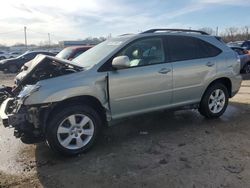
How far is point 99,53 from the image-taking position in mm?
5484

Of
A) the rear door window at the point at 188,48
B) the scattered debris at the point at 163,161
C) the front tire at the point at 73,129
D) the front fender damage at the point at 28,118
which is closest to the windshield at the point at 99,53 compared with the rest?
the front fender damage at the point at 28,118

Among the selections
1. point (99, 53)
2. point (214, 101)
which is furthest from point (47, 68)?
point (214, 101)

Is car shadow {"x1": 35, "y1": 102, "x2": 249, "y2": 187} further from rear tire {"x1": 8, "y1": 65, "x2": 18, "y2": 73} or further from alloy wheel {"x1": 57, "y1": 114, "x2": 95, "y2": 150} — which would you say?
rear tire {"x1": 8, "y1": 65, "x2": 18, "y2": 73}

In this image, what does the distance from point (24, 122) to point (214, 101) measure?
379 cm

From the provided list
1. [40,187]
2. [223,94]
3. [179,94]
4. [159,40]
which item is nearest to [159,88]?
[179,94]

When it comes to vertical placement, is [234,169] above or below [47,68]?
below

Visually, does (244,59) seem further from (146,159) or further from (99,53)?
(146,159)

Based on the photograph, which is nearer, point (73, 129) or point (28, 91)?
point (28, 91)

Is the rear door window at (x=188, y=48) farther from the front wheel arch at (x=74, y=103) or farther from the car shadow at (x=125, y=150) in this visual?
the front wheel arch at (x=74, y=103)

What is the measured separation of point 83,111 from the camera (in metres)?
4.78

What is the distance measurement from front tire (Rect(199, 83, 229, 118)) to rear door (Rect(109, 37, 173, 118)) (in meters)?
1.00

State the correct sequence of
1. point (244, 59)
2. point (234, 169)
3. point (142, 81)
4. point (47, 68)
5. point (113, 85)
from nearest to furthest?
1. point (234, 169)
2. point (47, 68)
3. point (113, 85)
4. point (142, 81)
5. point (244, 59)

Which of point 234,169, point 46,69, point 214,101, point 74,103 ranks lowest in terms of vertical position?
point 234,169

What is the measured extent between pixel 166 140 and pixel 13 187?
254 cm
